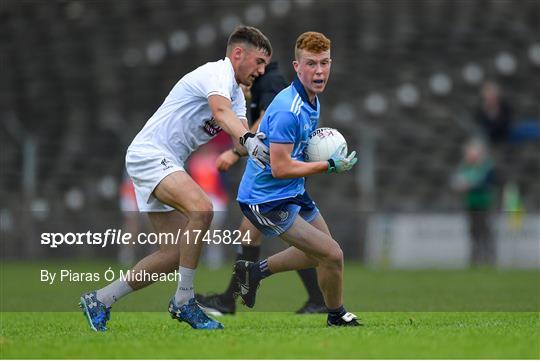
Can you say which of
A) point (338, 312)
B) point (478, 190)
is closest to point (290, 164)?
point (338, 312)

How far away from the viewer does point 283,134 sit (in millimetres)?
8258

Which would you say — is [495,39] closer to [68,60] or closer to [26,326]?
[68,60]

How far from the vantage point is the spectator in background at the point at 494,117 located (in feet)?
67.8

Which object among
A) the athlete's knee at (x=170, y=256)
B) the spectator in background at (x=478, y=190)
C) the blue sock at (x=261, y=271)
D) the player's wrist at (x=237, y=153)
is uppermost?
the player's wrist at (x=237, y=153)

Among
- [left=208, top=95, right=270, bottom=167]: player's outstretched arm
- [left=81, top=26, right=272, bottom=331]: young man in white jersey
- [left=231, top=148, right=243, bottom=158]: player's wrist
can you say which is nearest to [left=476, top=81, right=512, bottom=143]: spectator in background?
[left=231, top=148, right=243, bottom=158]: player's wrist

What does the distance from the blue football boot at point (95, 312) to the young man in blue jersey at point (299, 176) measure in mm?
1045

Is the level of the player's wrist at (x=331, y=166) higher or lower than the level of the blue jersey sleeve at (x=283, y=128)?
lower

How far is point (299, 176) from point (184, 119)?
123 centimetres

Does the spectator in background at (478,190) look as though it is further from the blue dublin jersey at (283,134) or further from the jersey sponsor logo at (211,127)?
the blue dublin jersey at (283,134)

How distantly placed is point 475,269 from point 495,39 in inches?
284

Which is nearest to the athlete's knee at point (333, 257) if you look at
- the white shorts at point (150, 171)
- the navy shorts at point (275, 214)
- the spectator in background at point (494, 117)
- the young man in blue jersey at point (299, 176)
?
the young man in blue jersey at point (299, 176)

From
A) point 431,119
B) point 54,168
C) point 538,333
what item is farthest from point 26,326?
point 431,119

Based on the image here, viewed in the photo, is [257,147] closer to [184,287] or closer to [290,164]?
[290,164]

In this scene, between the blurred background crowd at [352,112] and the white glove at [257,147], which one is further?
the blurred background crowd at [352,112]
